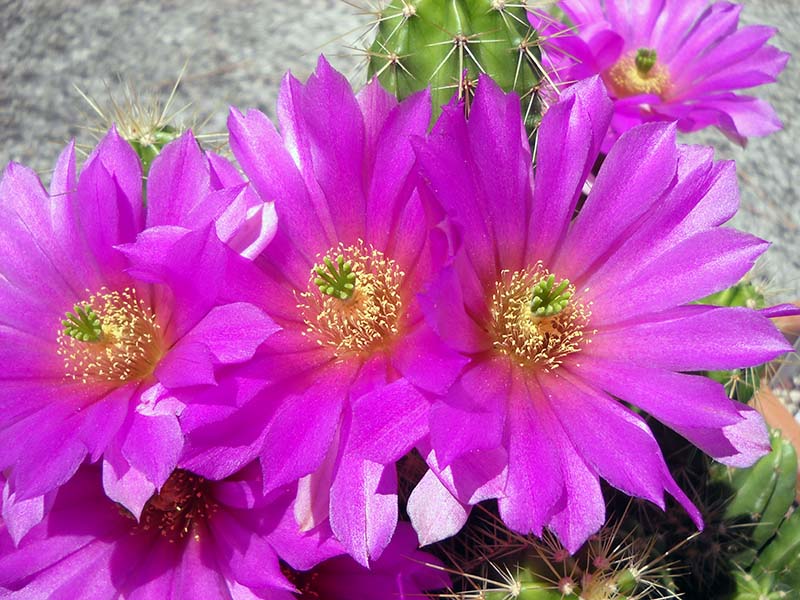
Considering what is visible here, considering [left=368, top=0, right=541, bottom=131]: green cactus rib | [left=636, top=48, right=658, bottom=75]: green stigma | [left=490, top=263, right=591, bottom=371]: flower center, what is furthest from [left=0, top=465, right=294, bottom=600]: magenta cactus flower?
[left=636, top=48, right=658, bottom=75]: green stigma

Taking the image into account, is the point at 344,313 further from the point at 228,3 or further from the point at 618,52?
the point at 228,3

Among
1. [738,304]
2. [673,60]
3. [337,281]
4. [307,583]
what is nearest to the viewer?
[337,281]

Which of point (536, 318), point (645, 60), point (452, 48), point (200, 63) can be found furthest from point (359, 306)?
point (200, 63)

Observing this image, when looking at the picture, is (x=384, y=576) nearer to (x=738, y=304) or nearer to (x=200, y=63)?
(x=738, y=304)

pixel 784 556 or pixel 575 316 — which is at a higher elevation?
pixel 575 316

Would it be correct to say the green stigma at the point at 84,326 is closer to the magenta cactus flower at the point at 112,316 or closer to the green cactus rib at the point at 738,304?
the magenta cactus flower at the point at 112,316

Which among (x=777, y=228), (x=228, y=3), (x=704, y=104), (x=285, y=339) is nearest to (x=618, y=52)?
(x=704, y=104)

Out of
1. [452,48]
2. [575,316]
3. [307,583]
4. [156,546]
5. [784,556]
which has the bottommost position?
[784,556]
